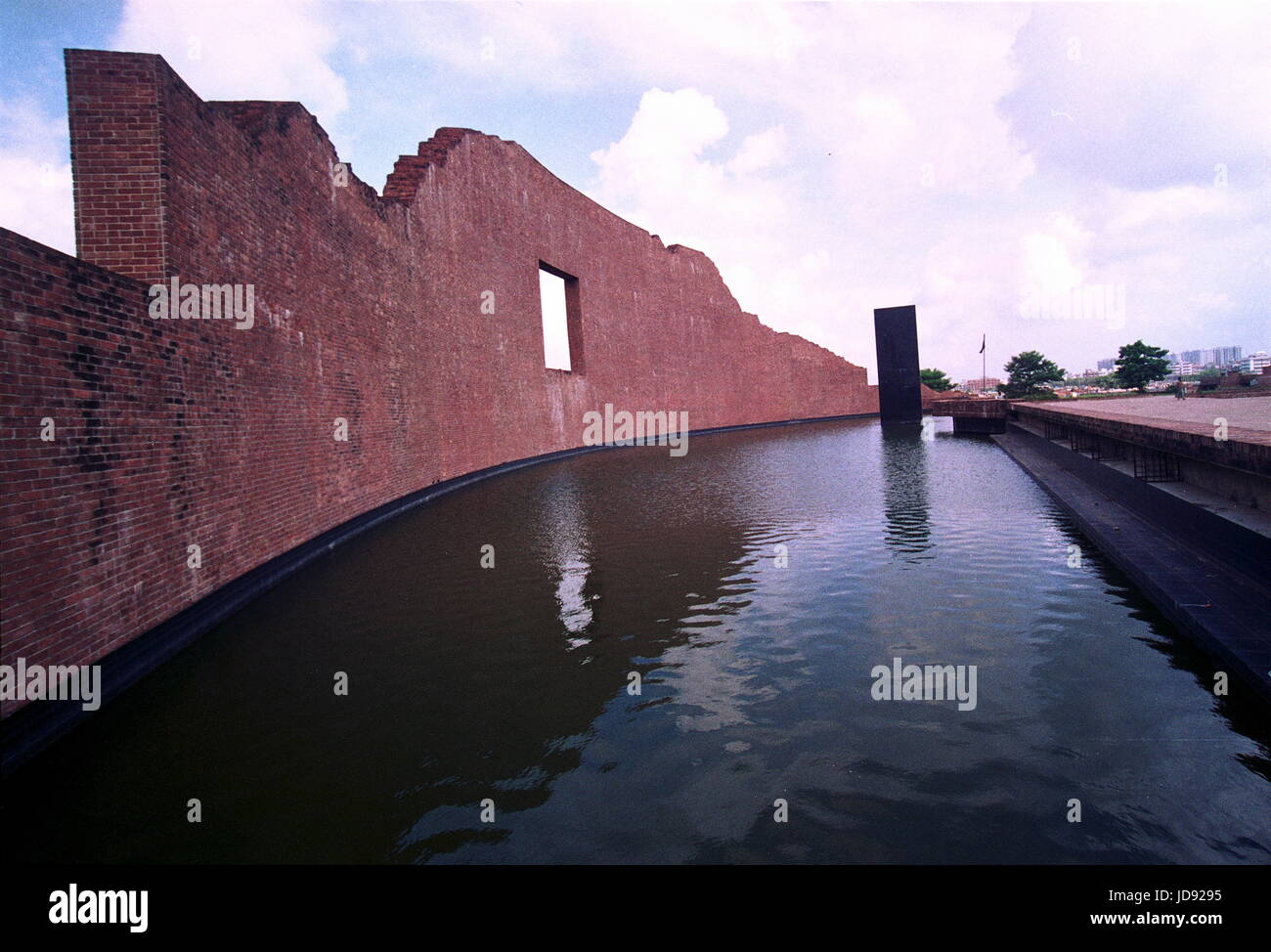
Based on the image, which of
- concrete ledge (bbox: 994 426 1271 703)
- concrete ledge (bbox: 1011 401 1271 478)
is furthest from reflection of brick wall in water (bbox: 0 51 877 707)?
concrete ledge (bbox: 1011 401 1271 478)

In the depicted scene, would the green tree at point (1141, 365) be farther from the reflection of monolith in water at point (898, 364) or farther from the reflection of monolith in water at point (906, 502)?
the reflection of monolith in water at point (906, 502)

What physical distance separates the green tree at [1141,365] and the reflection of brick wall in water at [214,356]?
73.3 metres

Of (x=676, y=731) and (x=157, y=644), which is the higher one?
(x=157, y=644)

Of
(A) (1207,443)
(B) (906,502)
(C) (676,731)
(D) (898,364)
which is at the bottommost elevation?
(C) (676,731)

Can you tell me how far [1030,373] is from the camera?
83.6m

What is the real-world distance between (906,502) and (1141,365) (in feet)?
249

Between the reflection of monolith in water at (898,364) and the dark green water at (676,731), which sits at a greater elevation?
the reflection of monolith in water at (898,364)

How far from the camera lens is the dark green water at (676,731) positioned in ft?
→ 9.52

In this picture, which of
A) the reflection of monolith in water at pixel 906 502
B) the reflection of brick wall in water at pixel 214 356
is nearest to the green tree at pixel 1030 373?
the reflection of monolith in water at pixel 906 502

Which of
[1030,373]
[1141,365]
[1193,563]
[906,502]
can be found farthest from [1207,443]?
[1030,373]

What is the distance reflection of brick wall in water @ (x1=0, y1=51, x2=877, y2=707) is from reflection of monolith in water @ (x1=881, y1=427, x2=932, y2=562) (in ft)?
22.6

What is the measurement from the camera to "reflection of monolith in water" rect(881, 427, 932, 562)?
27.1 ft

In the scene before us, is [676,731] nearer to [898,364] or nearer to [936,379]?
[898,364]

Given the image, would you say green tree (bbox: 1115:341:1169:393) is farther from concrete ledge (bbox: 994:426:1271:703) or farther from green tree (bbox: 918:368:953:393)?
concrete ledge (bbox: 994:426:1271:703)
